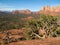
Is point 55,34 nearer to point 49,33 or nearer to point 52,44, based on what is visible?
point 49,33

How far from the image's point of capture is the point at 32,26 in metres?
27.0

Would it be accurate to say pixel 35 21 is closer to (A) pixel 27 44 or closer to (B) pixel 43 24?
(B) pixel 43 24

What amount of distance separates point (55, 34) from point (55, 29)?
81 centimetres

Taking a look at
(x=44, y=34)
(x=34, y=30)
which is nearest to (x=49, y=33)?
(x=44, y=34)

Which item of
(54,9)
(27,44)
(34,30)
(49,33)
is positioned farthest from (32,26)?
(54,9)

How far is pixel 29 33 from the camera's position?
86.9ft

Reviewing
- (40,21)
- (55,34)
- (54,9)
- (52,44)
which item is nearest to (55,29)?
(55,34)

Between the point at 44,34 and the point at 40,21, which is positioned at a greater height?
the point at 40,21

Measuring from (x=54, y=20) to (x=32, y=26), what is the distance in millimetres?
3657

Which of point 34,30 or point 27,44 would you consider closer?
point 27,44

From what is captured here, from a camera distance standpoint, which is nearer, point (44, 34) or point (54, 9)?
point (44, 34)

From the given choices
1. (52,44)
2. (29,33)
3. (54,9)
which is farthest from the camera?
(54,9)

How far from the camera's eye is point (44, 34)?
87.5 ft

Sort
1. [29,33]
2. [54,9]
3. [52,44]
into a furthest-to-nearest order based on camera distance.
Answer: [54,9] < [29,33] < [52,44]
